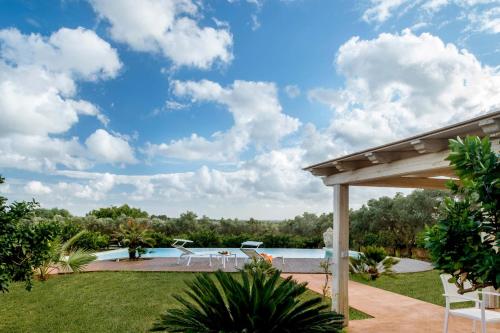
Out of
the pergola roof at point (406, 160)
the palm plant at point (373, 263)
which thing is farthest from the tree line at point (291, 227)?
the pergola roof at point (406, 160)

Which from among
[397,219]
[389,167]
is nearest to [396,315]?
[389,167]

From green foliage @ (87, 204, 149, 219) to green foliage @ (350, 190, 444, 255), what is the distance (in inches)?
659

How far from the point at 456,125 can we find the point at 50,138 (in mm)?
15309

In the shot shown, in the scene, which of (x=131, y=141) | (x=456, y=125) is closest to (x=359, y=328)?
(x=456, y=125)

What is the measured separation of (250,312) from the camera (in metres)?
3.33

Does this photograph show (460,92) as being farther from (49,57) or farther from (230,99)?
(49,57)

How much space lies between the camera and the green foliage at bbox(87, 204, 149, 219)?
2844 cm

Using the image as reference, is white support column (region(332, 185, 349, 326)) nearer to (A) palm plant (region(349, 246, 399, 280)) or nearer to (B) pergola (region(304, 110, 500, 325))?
(B) pergola (region(304, 110, 500, 325))

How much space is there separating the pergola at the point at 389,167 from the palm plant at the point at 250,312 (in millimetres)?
1922

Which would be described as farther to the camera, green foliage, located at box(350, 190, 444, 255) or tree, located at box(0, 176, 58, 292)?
green foliage, located at box(350, 190, 444, 255)

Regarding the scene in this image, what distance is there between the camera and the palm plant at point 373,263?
39.4ft

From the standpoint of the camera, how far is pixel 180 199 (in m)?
24.7

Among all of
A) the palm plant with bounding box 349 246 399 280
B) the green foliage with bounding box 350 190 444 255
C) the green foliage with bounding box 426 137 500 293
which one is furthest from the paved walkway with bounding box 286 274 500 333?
the green foliage with bounding box 350 190 444 255

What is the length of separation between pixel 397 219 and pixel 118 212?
66.3ft
